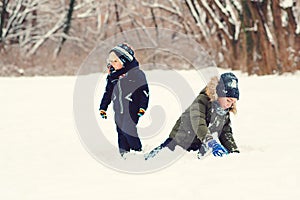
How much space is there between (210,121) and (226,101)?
26cm

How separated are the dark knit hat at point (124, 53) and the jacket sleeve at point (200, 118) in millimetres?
718

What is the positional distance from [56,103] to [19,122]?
2.15 m

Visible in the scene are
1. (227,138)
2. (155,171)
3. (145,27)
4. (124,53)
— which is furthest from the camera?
(145,27)

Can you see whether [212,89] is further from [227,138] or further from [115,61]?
[115,61]

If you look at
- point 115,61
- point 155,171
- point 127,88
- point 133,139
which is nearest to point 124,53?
point 115,61

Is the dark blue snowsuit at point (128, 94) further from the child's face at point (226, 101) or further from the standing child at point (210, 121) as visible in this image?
the child's face at point (226, 101)

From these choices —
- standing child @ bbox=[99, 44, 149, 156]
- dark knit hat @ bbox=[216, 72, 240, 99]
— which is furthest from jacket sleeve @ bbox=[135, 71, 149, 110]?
dark knit hat @ bbox=[216, 72, 240, 99]

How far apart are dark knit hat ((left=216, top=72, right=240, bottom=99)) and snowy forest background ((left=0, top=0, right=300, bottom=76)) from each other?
847 centimetres

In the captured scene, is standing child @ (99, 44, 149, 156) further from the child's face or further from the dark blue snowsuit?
the child's face

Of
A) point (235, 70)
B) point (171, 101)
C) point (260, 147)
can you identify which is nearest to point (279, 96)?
point (171, 101)

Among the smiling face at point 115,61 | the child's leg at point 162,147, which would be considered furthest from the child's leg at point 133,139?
the smiling face at point 115,61

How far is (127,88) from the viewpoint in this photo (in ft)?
17.5

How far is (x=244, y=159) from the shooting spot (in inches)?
193

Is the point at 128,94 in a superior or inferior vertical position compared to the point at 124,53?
inferior
